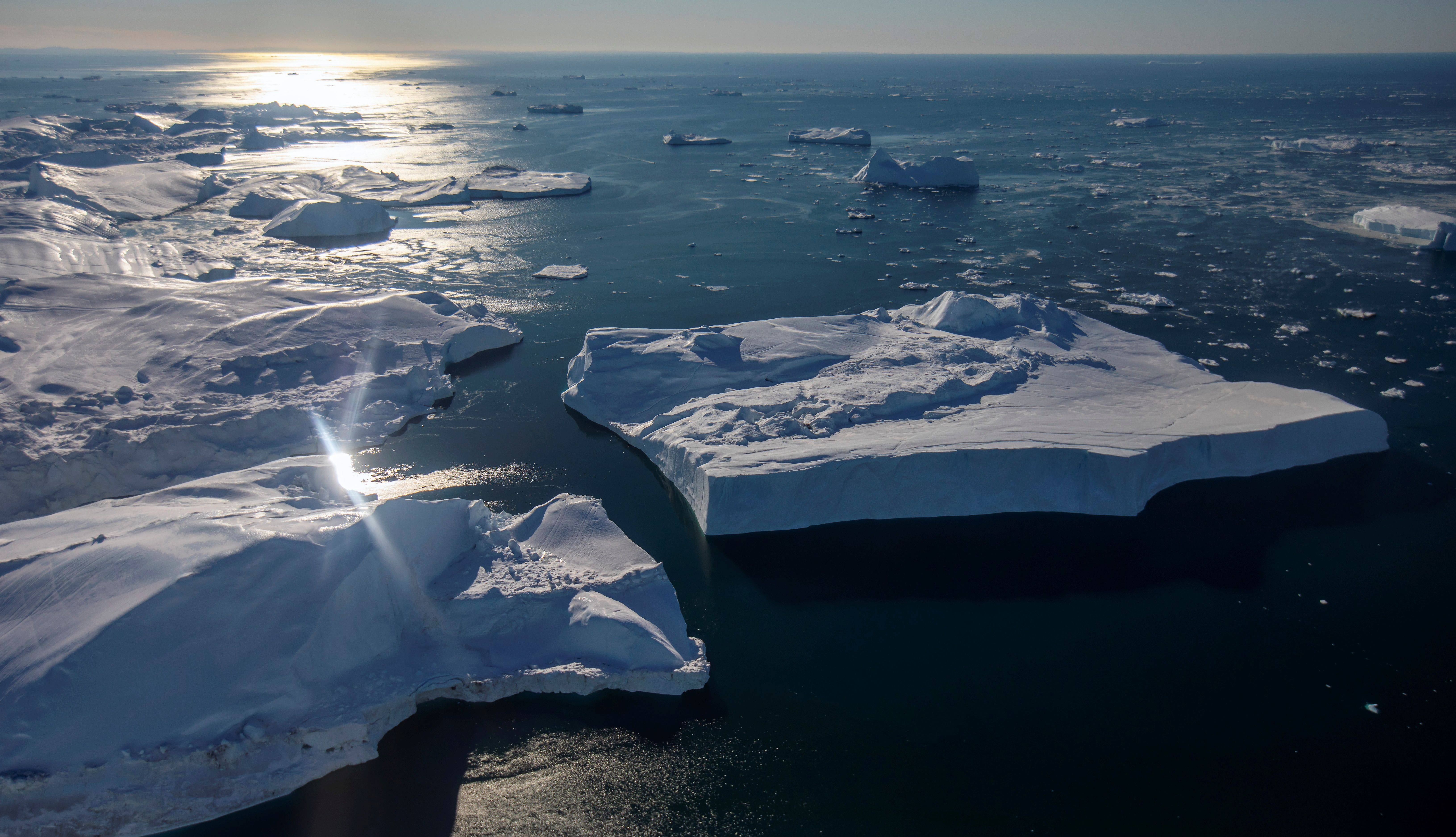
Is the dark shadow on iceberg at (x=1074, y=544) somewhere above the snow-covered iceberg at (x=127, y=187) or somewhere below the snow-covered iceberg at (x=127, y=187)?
below

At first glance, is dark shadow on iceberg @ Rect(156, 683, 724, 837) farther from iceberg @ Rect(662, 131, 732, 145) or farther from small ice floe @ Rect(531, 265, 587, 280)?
iceberg @ Rect(662, 131, 732, 145)

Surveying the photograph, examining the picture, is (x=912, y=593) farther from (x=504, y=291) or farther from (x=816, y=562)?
(x=504, y=291)

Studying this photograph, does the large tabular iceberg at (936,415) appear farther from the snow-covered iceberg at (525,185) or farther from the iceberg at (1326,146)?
the iceberg at (1326,146)

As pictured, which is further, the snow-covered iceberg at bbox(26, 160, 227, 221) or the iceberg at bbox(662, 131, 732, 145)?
the iceberg at bbox(662, 131, 732, 145)

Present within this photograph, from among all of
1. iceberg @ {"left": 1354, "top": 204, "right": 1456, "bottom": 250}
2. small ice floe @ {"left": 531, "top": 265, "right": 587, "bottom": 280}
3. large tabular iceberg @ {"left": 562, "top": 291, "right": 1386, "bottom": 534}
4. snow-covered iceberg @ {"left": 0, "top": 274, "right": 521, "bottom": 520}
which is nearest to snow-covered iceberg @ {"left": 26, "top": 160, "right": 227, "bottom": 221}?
snow-covered iceberg @ {"left": 0, "top": 274, "right": 521, "bottom": 520}

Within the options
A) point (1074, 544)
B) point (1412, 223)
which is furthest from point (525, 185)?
point (1412, 223)

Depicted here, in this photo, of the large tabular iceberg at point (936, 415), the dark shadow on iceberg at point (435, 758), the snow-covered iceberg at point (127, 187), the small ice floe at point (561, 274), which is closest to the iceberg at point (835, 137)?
the small ice floe at point (561, 274)
